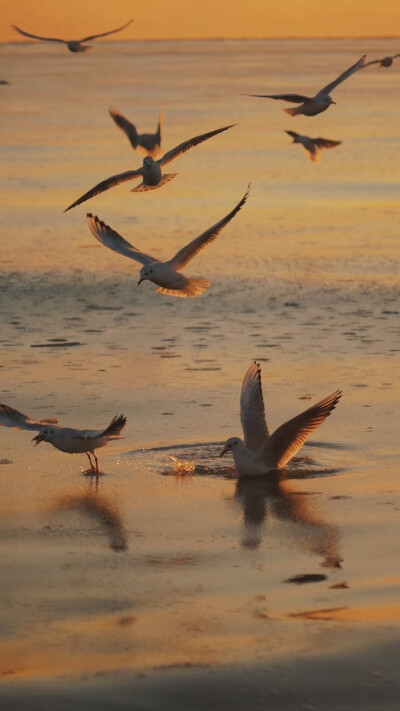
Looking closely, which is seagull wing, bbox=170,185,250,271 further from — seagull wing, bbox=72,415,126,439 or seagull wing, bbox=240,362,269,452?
seagull wing, bbox=72,415,126,439

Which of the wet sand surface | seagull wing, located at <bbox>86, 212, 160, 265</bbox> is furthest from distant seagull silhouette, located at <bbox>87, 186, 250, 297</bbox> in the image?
the wet sand surface

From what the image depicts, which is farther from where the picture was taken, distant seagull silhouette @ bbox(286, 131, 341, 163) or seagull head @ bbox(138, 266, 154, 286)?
distant seagull silhouette @ bbox(286, 131, 341, 163)

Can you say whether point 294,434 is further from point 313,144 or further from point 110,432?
point 313,144

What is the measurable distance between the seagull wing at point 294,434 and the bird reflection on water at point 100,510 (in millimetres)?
1083

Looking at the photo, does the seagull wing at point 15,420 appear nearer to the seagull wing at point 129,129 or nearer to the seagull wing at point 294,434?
the seagull wing at point 294,434

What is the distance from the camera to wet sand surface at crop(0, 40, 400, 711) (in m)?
6.97

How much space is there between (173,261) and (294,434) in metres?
2.01

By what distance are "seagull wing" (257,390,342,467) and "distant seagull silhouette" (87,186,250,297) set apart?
1763 mm

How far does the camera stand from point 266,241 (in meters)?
20.4

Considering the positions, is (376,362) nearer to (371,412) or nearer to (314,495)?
(371,412)

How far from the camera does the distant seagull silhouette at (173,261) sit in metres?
11.3

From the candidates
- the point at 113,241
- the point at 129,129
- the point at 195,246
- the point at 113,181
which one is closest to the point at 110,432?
the point at 195,246

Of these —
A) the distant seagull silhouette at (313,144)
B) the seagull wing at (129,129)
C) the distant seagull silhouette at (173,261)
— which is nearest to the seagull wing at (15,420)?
the distant seagull silhouette at (173,261)

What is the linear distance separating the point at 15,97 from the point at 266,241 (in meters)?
48.2
